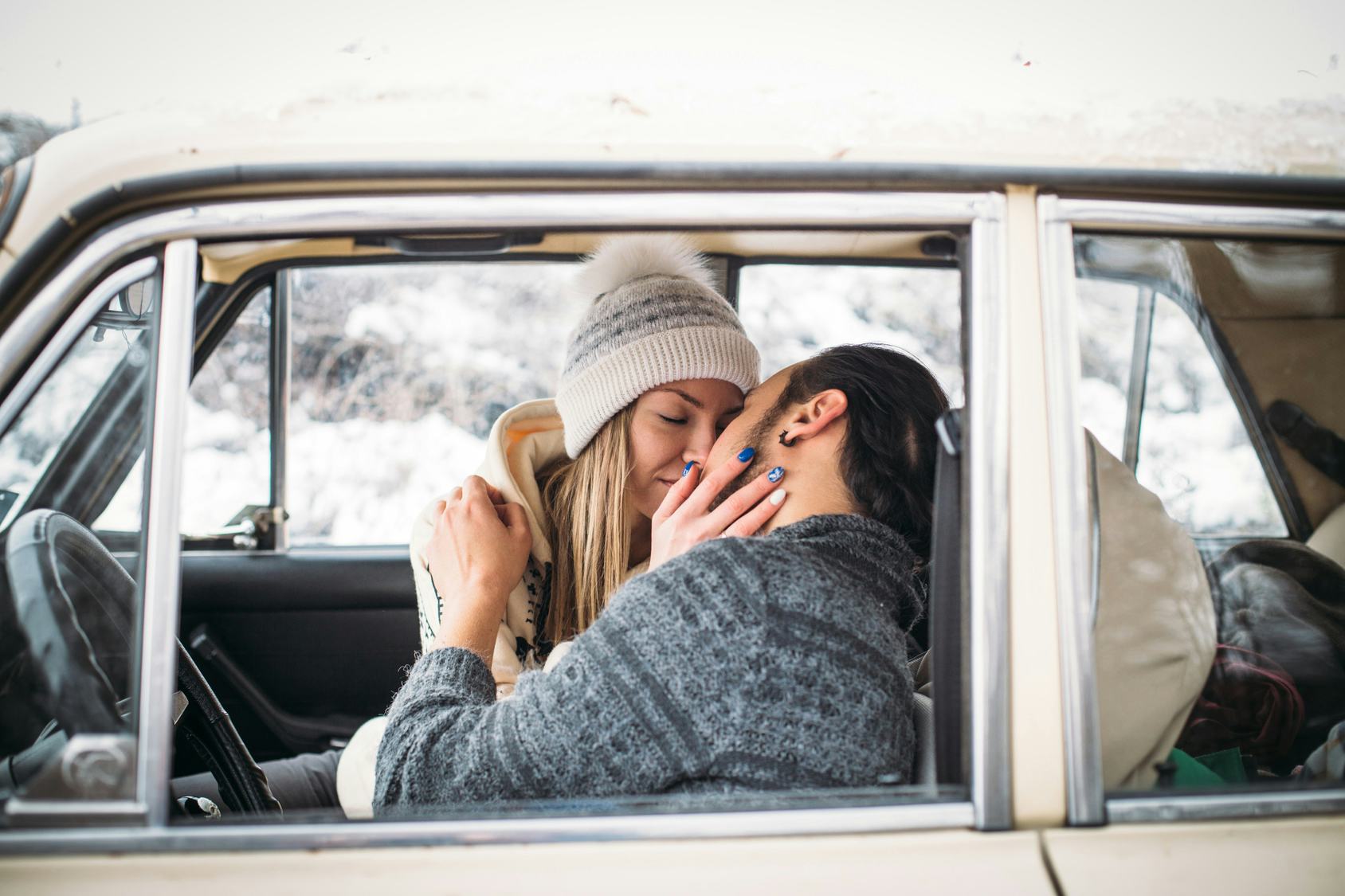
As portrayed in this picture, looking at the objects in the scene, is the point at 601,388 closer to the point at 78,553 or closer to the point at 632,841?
the point at 78,553

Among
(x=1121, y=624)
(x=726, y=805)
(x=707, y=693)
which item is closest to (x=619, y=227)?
(x=707, y=693)

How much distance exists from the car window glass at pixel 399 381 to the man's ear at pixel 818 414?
143 centimetres

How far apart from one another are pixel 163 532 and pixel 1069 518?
102 centimetres

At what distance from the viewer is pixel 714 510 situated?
5.16 ft

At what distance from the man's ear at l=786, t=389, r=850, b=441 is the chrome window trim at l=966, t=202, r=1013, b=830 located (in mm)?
503

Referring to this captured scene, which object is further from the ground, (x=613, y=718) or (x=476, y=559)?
(x=476, y=559)

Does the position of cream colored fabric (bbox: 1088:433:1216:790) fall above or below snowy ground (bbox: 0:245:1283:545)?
below

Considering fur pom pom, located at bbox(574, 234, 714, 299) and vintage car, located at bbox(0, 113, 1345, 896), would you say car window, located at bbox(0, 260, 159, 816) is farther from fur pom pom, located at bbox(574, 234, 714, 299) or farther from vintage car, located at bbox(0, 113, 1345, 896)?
fur pom pom, located at bbox(574, 234, 714, 299)

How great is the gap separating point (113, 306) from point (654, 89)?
0.73m

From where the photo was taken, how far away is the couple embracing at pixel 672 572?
1.11 meters

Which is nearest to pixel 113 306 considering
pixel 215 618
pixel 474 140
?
pixel 474 140

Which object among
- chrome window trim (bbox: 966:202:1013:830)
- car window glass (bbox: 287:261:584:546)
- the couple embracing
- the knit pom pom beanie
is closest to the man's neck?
the couple embracing

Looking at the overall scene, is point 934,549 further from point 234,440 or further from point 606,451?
point 234,440

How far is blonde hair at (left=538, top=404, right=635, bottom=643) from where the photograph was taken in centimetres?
206
